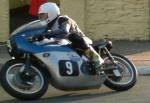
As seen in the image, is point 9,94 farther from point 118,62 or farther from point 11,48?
point 118,62

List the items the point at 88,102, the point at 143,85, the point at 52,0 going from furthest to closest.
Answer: the point at 52,0
the point at 143,85
the point at 88,102

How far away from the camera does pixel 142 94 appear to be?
10594 millimetres

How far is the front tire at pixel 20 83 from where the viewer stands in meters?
10.1

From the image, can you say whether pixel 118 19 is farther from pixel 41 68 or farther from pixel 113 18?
pixel 41 68

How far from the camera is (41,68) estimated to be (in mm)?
10359

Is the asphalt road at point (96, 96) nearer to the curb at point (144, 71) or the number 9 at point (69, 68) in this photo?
the number 9 at point (69, 68)

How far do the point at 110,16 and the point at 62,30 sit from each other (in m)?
7.60

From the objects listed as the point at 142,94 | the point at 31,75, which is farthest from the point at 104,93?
the point at 31,75

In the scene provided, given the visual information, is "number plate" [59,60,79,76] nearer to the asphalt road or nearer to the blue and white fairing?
the blue and white fairing

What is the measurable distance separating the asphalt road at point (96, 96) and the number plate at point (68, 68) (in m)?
0.36

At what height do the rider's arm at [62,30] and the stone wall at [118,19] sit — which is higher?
the rider's arm at [62,30]

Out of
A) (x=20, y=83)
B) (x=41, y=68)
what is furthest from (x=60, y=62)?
(x=20, y=83)

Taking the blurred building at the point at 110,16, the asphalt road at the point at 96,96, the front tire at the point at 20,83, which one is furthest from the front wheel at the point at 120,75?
the blurred building at the point at 110,16

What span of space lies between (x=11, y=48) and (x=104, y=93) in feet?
5.32
